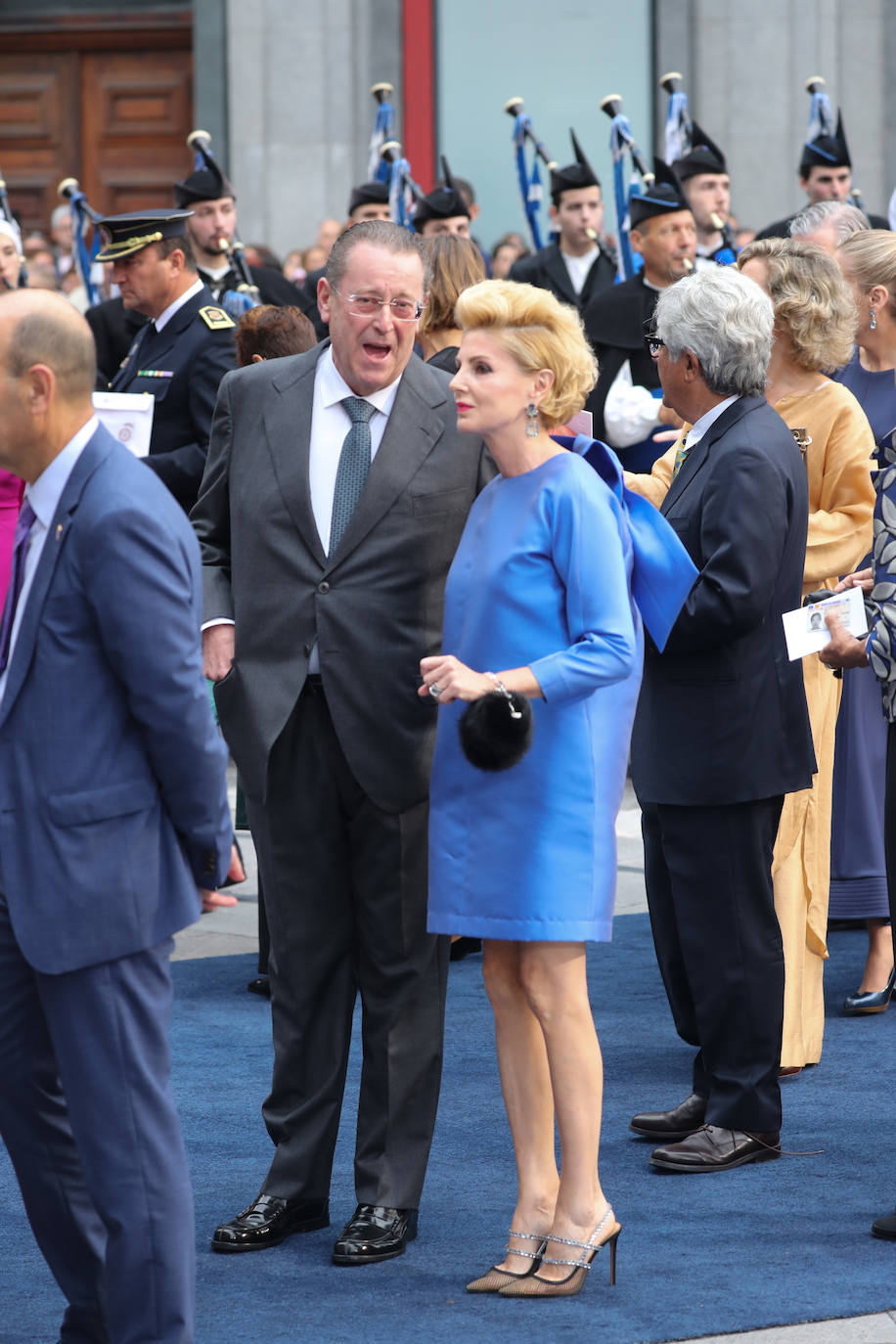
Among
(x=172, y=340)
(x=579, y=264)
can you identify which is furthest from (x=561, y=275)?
(x=172, y=340)

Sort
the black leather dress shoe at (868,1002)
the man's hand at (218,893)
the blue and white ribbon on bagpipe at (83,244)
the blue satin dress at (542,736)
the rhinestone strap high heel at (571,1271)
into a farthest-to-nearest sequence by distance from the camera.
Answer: the blue and white ribbon on bagpipe at (83,244), the black leather dress shoe at (868,1002), the rhinestone strap high heel at (571,1271), the blue satin dress at (542,736), the man's hand at (218,893)

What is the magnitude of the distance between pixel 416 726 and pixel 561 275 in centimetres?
559

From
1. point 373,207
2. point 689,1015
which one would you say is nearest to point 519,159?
point 373,207

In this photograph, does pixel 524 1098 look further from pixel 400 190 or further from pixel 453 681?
pixel 400 190

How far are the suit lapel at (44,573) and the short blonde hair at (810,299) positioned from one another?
2.22 m

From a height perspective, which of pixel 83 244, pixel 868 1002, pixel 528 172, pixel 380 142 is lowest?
pixel 868 1002

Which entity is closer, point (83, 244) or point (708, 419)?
point (708, 419)

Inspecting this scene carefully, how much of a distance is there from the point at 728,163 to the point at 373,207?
5284mm

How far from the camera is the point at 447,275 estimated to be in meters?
5.72

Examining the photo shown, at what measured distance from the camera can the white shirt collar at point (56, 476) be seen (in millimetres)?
2934

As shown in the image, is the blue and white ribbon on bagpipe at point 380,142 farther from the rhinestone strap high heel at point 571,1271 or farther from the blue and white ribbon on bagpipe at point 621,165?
the rhinestone strap high heel at point 571,1271

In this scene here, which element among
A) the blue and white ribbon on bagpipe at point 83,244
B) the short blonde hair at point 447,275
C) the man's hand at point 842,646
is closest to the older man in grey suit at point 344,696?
the man's hand at point 842,646

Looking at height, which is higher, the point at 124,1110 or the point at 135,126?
the point at 135,126

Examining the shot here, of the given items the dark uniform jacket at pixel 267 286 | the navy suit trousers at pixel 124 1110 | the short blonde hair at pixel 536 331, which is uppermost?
the dark uniform jacket at pixel 267 286
